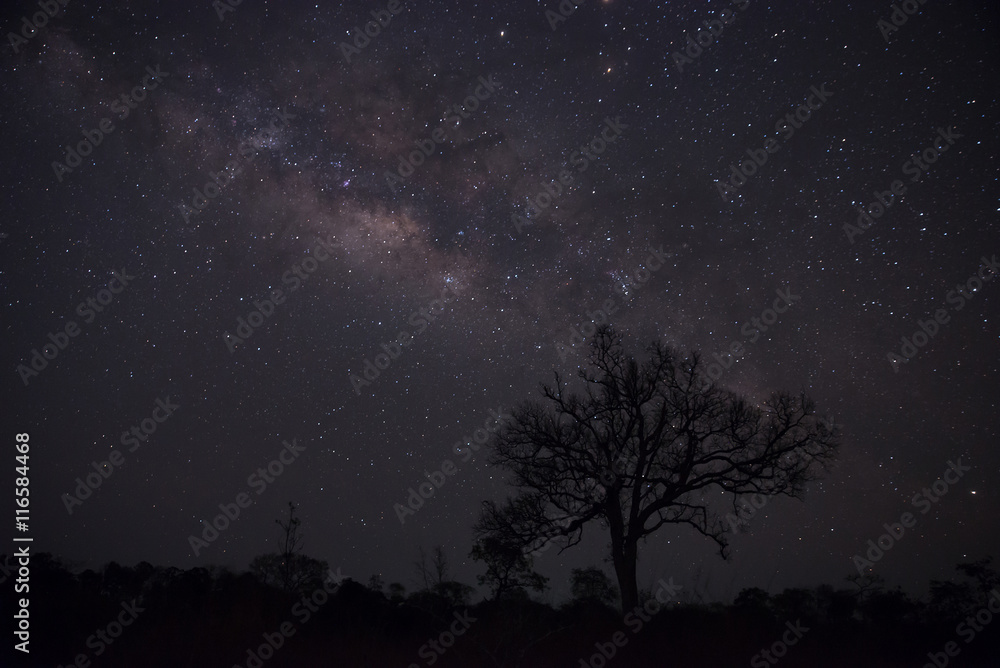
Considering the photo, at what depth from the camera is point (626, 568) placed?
15.3 meters

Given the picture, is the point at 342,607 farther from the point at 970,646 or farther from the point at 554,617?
the point at 970,646

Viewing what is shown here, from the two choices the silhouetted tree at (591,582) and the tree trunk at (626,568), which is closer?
the tree trunk at (626,568)

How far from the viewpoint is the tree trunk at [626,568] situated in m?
15.0

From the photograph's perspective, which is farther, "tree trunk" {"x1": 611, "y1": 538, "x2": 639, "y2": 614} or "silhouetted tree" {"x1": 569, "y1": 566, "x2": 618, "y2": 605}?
"silhouetted tree" {"x1": 569, "y1": 566, "x2": 618, "y2": 605}

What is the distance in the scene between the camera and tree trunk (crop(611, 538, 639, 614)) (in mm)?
15024

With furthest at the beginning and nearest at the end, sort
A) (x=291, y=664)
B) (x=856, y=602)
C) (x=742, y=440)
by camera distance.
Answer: (x=856, y=602)
(x=742, y=440)
(x=291, y=664)

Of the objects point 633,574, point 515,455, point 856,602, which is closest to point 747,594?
point 856,602

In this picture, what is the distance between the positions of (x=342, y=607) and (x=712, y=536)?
10175mm

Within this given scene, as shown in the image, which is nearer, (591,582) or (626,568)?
(626,568)

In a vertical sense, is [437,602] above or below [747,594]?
below

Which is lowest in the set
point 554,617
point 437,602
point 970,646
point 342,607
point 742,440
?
point 342,607

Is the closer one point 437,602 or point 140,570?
point 437,602

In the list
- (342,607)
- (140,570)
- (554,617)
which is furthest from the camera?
(140,570)

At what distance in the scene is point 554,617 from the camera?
14414mm
